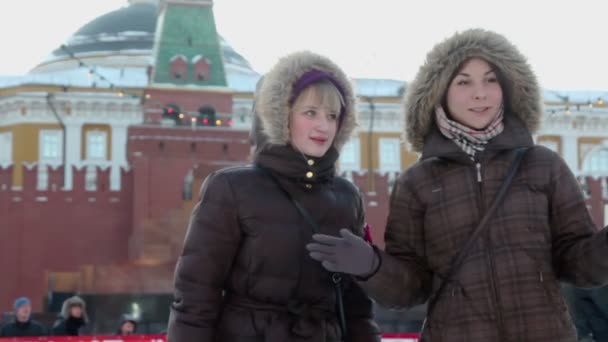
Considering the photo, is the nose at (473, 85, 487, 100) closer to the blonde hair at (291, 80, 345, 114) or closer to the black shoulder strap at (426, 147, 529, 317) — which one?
the black shoulder strap at (426, 147, 529, 317)

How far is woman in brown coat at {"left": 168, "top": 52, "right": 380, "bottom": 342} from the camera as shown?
9.74ft

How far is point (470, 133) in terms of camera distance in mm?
2789

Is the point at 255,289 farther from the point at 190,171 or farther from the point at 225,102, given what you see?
the point at 225,102

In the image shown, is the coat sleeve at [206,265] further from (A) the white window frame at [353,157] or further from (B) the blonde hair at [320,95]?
(A) the white window frame at [353,157]

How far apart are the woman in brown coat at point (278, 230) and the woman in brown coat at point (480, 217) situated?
336 millimetres

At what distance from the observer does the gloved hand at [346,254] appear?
8.53ft

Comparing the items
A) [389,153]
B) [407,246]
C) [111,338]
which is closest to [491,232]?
[407,246]

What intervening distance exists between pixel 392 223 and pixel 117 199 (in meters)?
21.3

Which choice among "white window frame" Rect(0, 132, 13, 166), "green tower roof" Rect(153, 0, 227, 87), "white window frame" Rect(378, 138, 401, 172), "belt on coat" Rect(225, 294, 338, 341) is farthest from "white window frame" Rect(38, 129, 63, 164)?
"belt on coat" Rect(225, 294, 338, 341)

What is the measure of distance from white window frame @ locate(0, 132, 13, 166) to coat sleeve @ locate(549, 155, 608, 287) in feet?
113

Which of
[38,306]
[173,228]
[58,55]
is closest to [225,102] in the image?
[173,228]

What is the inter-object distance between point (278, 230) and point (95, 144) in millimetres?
32359

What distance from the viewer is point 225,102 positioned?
26422 mm

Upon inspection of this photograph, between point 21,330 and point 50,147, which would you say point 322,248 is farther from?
point 50,147
